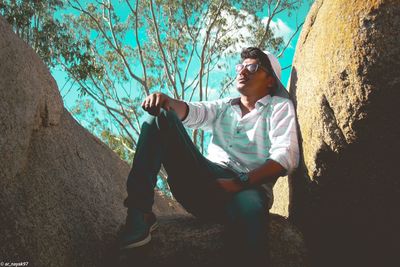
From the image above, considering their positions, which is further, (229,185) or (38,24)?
(38,24)

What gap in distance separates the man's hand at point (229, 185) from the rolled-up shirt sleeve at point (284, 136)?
284 millimetres

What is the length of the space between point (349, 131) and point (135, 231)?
1.38 metres

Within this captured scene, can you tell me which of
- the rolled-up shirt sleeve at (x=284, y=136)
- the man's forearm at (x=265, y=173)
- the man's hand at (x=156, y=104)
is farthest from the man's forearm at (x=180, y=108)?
the man's forearm at (x=265, y=173)

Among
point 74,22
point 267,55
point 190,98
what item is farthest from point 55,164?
point 74,22

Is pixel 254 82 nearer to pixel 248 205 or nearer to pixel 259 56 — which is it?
pixel 259 56

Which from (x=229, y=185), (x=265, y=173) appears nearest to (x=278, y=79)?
(x=265, y=173)

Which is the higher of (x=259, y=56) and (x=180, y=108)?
(x=259, y=56)

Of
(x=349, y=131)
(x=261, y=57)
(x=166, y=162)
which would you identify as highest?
(x=261, y=57)

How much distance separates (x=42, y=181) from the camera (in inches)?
106

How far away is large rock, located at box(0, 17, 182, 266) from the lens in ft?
7.86

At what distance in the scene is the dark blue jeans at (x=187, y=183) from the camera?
2521 mm

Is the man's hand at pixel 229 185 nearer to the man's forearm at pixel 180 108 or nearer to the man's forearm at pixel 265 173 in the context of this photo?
the man's forearm at pixel 265 173

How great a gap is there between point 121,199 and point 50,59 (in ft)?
25.9

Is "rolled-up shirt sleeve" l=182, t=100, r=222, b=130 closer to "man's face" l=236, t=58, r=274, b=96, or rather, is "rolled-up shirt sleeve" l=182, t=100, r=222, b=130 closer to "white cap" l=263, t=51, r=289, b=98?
"man's face" l=236, t=58, r=274, b=96
